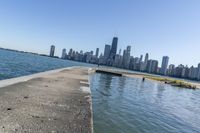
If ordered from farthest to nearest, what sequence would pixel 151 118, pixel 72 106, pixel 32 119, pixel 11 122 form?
pixel 151 118, pixel 72 106, pixel 32 119, pixel 11 122

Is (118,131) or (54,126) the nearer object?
(54,126)

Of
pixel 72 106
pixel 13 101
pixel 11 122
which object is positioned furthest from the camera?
pixel 72 106

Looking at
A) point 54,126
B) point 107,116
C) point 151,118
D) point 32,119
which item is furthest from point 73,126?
point 151,118

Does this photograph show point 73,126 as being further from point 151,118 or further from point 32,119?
point 151,118

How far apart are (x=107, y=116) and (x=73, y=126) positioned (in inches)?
229

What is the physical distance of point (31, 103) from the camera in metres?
11.1

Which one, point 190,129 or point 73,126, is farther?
point 190,129

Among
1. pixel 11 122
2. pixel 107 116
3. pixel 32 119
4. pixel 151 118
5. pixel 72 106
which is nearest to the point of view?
pixel 11 122

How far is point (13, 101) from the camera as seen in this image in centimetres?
1093

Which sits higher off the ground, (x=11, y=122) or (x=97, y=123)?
(x=11, y=122)

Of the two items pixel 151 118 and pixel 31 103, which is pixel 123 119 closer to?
pixel 151 118

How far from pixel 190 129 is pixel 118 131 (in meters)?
5.85

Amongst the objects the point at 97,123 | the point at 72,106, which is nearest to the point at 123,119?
the point at 97,123

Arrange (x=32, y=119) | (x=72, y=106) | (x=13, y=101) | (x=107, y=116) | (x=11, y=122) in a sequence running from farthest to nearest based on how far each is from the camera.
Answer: (x=107, y=116)
(x=72, y=106)
(x=13, y=101)
(x=32, y=119)
(x=11, y=122)
